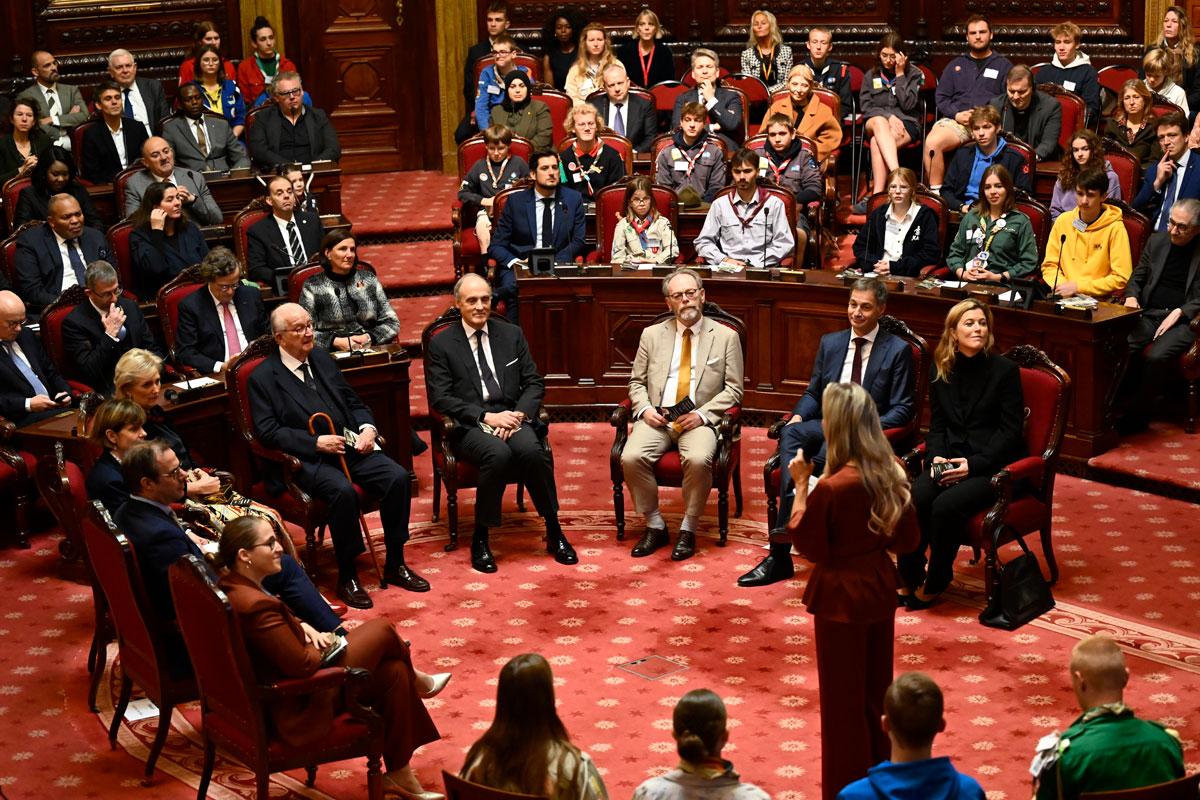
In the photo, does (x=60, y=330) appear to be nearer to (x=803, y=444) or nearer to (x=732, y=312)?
(x=732, y=312)

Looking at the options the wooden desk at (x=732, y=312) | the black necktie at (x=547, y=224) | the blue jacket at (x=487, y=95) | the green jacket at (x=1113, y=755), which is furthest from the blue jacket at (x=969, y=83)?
the green jacket at (x=1113, y=755)

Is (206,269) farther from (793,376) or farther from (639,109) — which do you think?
(639,109)

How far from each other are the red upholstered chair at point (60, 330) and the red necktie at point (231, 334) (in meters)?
0.71

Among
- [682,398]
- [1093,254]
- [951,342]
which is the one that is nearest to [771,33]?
[1093,254]

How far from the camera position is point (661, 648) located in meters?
6.40

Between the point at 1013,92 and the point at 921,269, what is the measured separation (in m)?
2.22

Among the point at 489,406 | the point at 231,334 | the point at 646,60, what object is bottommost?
the point at 489,406

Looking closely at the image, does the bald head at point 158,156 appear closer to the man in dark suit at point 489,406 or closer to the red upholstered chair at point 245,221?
the red upholstered chair at point 245,221

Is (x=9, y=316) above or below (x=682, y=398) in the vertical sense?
above

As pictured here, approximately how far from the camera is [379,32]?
13.6 metres

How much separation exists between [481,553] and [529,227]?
9.08 feet

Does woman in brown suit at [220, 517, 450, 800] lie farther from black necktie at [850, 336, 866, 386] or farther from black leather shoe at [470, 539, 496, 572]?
black necktie at [850, 336, 866, 386]

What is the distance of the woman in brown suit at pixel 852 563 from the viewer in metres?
4.69

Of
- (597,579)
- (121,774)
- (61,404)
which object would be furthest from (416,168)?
(121,774)
